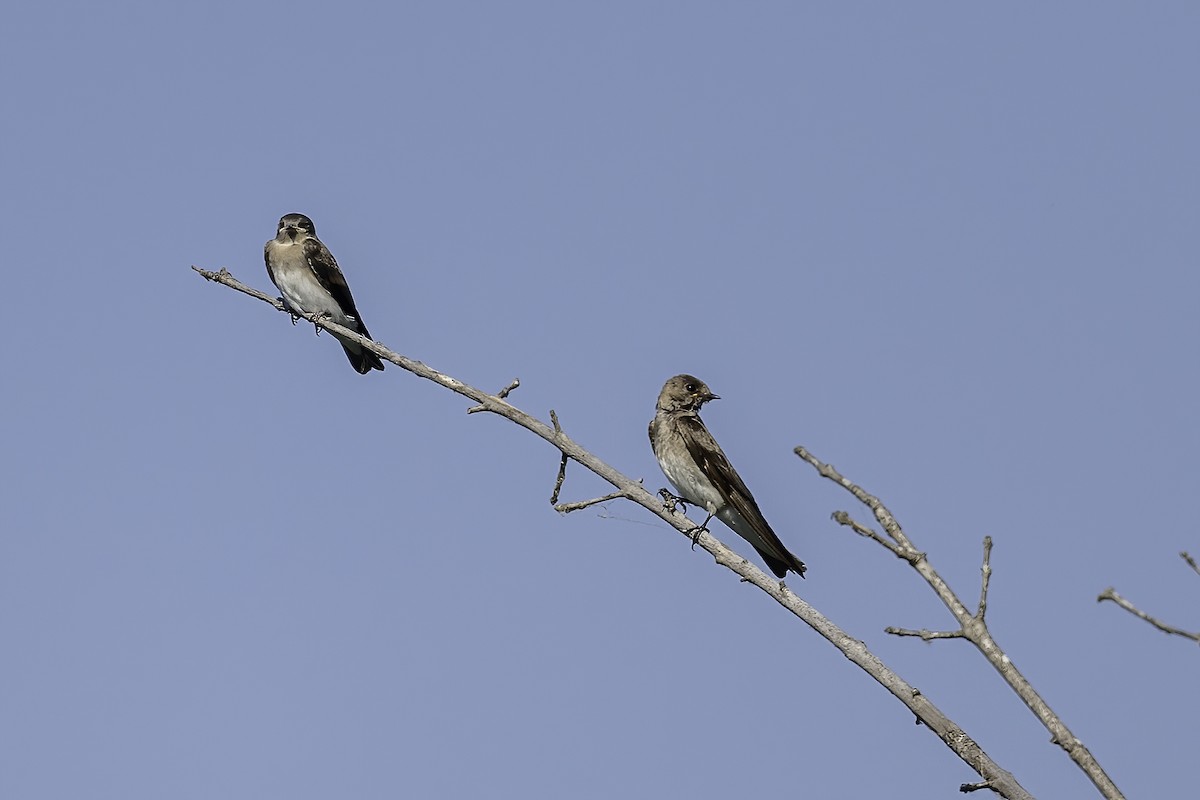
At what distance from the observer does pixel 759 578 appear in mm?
7949

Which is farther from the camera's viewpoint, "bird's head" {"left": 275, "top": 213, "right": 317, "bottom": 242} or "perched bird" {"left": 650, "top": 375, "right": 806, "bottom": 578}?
"bird's head" {"left": 275, "top": 213, "right": 317, "bottom": 242}

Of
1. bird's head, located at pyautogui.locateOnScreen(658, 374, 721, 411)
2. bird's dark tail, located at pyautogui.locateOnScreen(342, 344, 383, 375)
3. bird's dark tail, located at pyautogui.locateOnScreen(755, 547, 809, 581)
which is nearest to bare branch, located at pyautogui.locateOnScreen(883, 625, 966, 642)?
bird's dark tail, located at pyautogui.locateOnScreen(755, 547, 809, 581)

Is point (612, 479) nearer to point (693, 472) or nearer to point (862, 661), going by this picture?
point (862, 661)

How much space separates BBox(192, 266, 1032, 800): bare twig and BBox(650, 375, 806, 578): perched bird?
4.90 ft

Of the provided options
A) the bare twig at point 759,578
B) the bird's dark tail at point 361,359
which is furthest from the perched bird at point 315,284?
the bare twig at point 759,578

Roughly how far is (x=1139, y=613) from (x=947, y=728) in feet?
5.90

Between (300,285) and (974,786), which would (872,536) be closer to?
(974,786)

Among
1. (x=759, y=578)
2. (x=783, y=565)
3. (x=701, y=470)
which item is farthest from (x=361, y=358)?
(x=759, y=578)

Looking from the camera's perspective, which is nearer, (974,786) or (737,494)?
(974,786)

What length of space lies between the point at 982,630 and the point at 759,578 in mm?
2320

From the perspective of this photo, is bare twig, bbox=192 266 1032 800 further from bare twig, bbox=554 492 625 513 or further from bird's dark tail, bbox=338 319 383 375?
bird's dark tail, bbox=338 319 383 375

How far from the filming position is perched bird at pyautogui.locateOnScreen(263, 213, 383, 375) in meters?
19.0

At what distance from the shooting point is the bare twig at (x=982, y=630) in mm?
5340

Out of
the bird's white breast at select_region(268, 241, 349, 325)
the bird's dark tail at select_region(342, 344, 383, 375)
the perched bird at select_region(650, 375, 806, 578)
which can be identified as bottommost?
the perched bird at select_region(650, 375, 806, 578)
